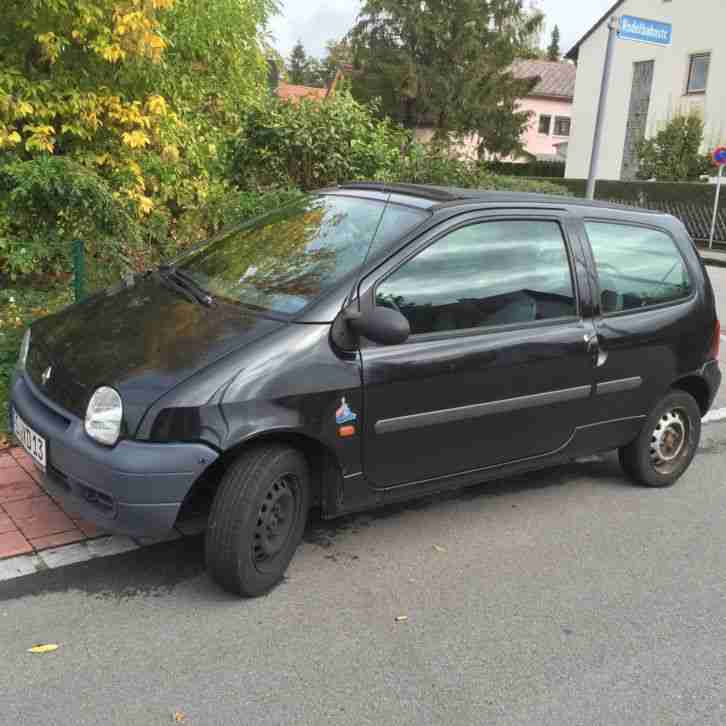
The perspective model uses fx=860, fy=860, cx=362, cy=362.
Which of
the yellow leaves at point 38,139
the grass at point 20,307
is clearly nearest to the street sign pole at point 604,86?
the yellow leaves at point 38,139

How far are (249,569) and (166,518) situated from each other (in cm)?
43

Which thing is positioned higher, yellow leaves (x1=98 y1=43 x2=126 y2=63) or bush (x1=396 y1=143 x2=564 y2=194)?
yellow leaves (x1=98 y1=43 x2=126 y2=63)

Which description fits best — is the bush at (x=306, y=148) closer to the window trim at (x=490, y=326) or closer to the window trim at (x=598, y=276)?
the window trim at (x=598, y=276)

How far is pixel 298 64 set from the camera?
408 feet

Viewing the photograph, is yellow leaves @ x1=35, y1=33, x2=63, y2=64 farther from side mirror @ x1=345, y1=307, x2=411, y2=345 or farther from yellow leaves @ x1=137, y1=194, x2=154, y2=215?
side mirror @ x1=345, y1=307, x2=411, y2=345

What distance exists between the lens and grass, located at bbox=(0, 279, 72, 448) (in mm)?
5785

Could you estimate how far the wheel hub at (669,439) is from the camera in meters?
5.13

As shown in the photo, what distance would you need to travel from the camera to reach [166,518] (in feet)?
A: 10.9

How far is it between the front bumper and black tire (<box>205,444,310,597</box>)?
0.58ft

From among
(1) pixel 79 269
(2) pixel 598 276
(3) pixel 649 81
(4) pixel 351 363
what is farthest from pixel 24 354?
(3) pixel 649 81

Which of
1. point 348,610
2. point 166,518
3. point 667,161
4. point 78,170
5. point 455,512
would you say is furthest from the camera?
point 667,161

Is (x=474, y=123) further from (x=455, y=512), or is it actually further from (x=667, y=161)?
(x=455, y=512)

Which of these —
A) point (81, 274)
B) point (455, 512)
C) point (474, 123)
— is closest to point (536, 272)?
point (455, 512)

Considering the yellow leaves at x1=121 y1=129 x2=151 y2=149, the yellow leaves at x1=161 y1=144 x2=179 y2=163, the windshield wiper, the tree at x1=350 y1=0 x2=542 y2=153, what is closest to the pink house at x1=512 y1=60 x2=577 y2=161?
the tree at x1=350 y1=0 x2=542 y2=153
